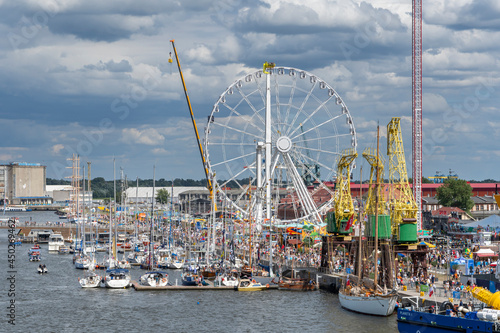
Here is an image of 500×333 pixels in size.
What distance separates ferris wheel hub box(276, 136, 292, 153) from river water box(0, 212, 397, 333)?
4170 cm

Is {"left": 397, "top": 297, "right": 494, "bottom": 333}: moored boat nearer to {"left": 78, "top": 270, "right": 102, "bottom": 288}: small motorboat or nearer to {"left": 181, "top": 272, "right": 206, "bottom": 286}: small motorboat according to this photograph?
{"left": 181, "top": 272, "right": 206, "bottom": 286}: small motorboat

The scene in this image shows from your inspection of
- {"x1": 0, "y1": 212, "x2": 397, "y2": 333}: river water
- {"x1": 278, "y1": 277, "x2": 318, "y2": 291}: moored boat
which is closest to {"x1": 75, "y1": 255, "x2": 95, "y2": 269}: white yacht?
{"x1": 0, "y1": 212, "x2": 397, "y2": 333}: river water

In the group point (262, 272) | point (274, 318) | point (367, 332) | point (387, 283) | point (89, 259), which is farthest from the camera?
point (89, 259)

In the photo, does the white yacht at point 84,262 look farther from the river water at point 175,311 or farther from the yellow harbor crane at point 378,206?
the yellow harbor crane at point 378,206

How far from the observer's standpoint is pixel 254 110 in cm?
12706

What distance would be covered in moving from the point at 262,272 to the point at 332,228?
12.4 meters

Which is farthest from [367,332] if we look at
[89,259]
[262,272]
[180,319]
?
[89,259]

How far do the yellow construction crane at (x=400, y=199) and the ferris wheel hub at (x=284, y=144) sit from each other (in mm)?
42963

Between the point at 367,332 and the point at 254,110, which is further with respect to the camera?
the point at 254,110

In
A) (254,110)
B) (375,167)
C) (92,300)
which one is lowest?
(92,300)

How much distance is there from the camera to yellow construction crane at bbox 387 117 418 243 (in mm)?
78250

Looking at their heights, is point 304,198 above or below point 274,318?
above

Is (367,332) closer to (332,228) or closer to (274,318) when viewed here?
(274,318)

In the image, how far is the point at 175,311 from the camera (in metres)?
74.4
